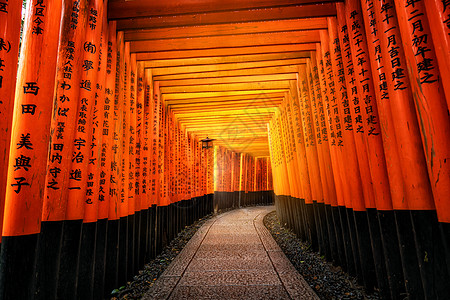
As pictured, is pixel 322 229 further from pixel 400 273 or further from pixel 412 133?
pixel 412 133

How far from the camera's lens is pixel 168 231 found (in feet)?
21.7

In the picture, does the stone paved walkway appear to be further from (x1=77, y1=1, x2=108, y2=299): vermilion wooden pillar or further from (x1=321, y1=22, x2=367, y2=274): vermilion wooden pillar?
(x1=321, y1=22, x2=367, y2=274): vermilion wooden pillar

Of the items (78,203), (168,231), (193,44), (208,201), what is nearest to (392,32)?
(193,44)

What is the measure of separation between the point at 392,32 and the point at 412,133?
3.29 ft

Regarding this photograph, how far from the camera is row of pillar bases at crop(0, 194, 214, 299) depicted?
1912 mm

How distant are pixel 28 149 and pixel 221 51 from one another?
3.71m

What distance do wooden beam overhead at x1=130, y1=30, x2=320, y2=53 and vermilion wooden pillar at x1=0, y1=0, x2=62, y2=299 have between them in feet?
8.02

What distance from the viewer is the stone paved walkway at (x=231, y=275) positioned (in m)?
3.14

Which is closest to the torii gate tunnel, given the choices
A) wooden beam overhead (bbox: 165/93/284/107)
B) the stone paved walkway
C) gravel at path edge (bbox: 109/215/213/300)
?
gravel at path edge (bbox: 109/215/213/300)

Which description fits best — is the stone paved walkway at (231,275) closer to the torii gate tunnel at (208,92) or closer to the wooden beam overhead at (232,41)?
the torii gate tunnel at (208,92)

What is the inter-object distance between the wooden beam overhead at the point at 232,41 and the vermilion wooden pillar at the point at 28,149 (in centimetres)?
244

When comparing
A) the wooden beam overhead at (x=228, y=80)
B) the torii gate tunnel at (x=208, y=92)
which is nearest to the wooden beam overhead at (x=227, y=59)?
the torii gate tunnel at (x=208, y=92)

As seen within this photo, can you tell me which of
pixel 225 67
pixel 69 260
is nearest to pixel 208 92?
pixel 225 67

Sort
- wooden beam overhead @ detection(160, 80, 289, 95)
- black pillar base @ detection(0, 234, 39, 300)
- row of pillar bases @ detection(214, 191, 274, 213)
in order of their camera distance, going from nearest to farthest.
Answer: black pillar base @ detection(0, 234, 39, 300) < wooden beam overhead @ detection(160, 80, 289, 95) < row of pillar bases @ detection(214, 191, 274, 213)
